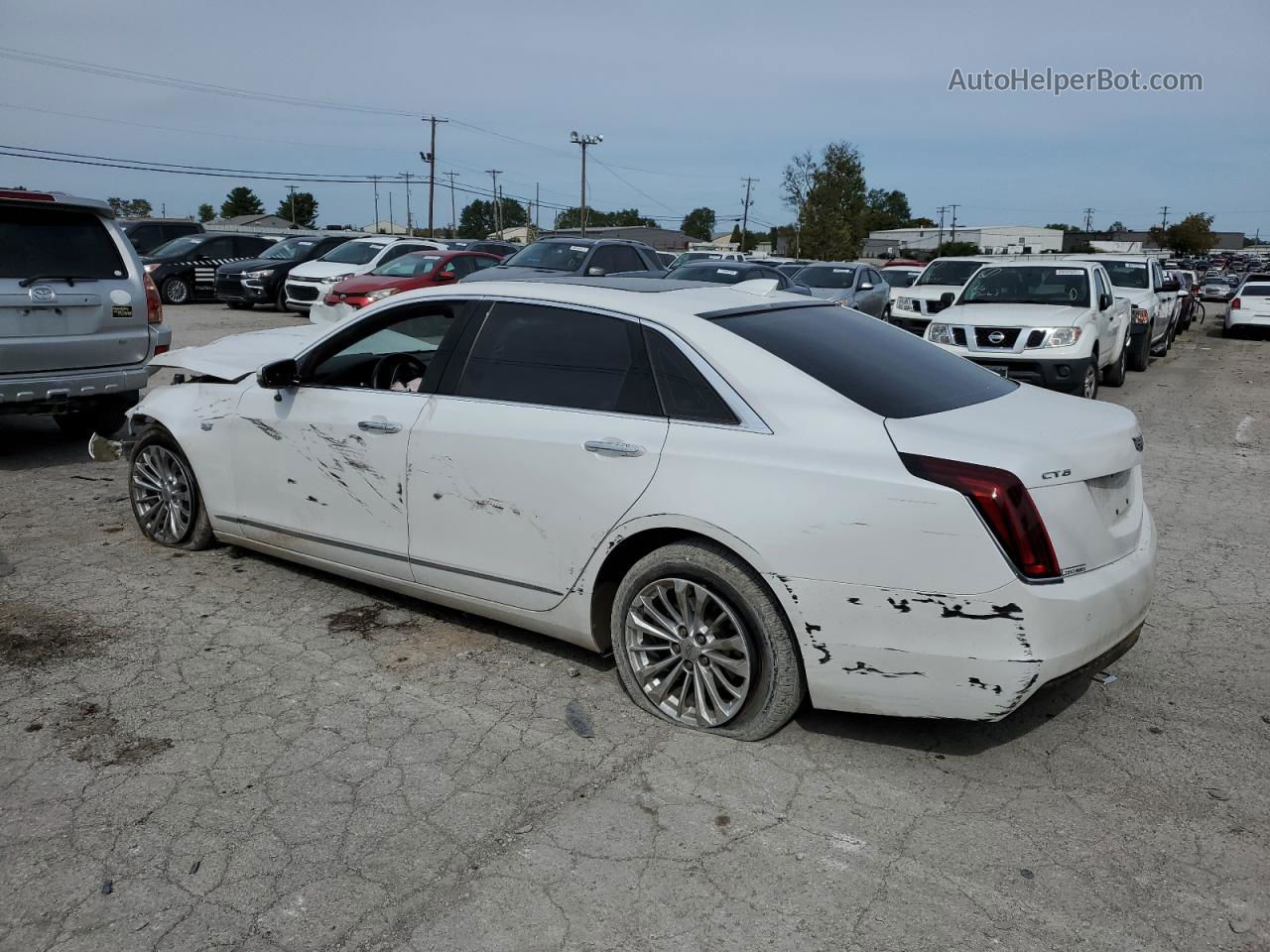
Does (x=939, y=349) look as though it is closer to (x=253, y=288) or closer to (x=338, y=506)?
(x=338, y=506)

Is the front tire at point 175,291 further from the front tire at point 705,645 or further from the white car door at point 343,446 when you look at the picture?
the front tire at point 705,645

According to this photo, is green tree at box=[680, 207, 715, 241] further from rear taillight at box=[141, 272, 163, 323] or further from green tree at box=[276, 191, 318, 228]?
rear taillight at box=[141, 272, 163, 323]

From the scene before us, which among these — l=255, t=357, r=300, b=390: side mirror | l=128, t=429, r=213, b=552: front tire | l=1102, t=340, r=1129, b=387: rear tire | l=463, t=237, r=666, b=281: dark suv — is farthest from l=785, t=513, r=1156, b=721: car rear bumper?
l=463, t=237, r=666, b=281: dark suv

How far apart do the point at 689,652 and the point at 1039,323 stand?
30.8 feet

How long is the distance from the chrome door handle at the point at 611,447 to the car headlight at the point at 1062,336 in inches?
363

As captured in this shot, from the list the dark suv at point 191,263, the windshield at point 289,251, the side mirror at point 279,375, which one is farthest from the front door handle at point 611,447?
the dark suv at point 191,263

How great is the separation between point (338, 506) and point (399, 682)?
37.7 inches

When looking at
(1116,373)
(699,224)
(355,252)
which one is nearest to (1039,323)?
(1116,373)

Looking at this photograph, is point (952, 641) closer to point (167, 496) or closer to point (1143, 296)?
point (167, 496)

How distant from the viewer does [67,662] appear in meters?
4.43

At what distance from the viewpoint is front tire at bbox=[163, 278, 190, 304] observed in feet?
75.6

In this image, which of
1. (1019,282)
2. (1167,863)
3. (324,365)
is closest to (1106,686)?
(1167,863)

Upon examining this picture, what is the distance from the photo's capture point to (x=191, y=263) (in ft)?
76.6

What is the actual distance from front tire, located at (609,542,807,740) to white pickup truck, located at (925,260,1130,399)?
7643mm
